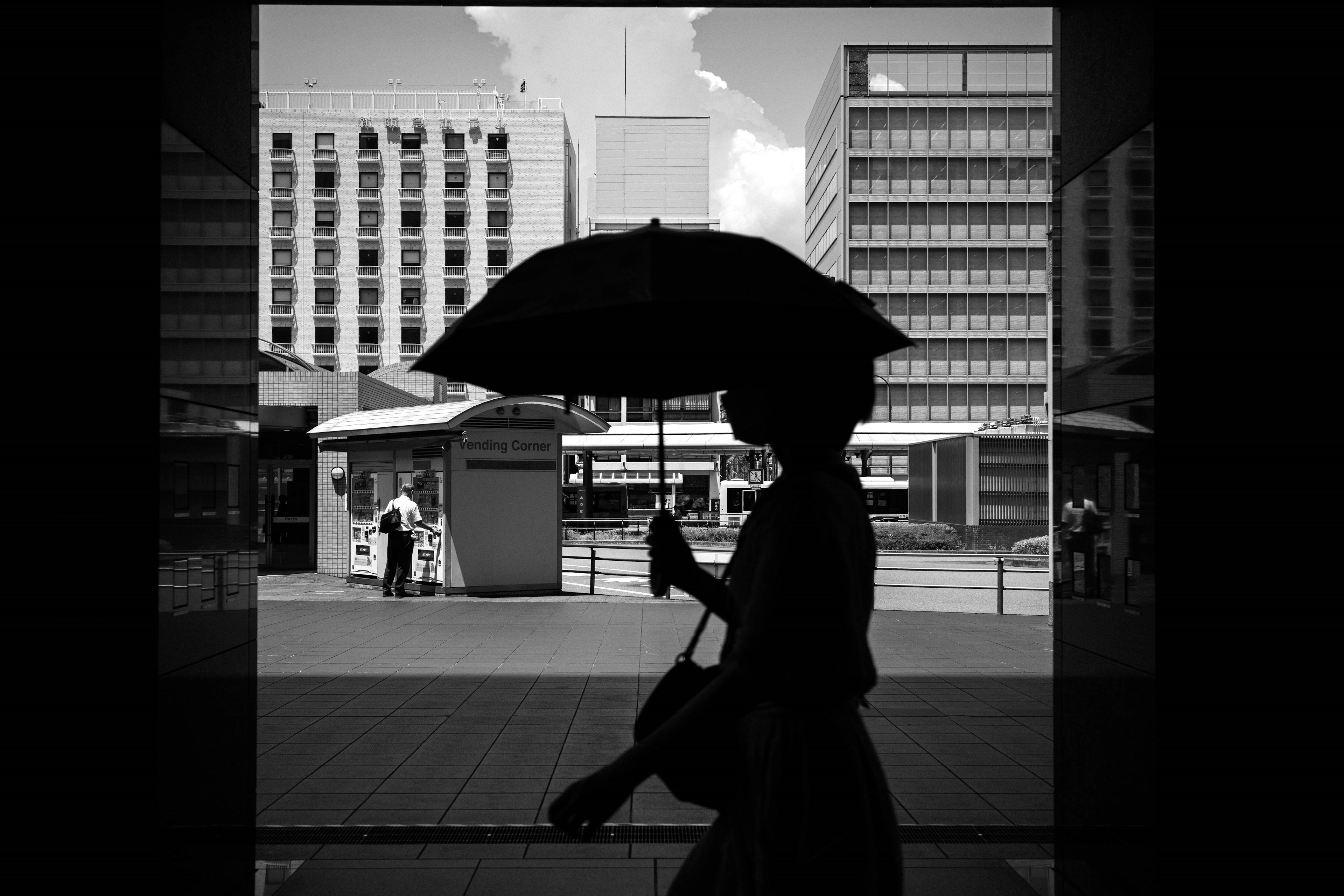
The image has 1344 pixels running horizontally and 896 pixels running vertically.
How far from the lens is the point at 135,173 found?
10.4 feet

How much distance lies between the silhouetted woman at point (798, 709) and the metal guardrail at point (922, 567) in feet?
29.2

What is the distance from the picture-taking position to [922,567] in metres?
21.6

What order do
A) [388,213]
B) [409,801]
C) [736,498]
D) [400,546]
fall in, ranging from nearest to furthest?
[409,801]
[400,546]
[736,498]
[388,213]

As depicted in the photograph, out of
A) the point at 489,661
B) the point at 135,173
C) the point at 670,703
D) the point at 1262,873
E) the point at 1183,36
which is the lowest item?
the point at 489,661

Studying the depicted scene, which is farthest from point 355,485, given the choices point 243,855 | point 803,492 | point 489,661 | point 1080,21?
point 803,492

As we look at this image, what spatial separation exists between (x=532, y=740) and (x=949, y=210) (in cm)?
6499

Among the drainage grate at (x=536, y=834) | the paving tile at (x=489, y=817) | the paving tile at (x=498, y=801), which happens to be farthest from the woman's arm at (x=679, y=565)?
the paving tile at (x=498, y=801)

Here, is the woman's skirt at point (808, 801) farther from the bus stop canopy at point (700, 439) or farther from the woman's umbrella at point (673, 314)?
the bus stop canopy at point (700, 439)

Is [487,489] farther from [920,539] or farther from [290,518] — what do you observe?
[920,539]

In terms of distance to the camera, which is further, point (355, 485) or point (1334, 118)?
point (355, 485)

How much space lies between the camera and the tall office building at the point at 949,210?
66.2m

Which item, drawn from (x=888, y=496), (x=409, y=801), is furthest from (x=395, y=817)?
(x=888, y=496)

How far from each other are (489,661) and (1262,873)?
24.5 feet

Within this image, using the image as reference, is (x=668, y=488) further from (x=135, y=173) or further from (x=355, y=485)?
(x=135, y=173)
